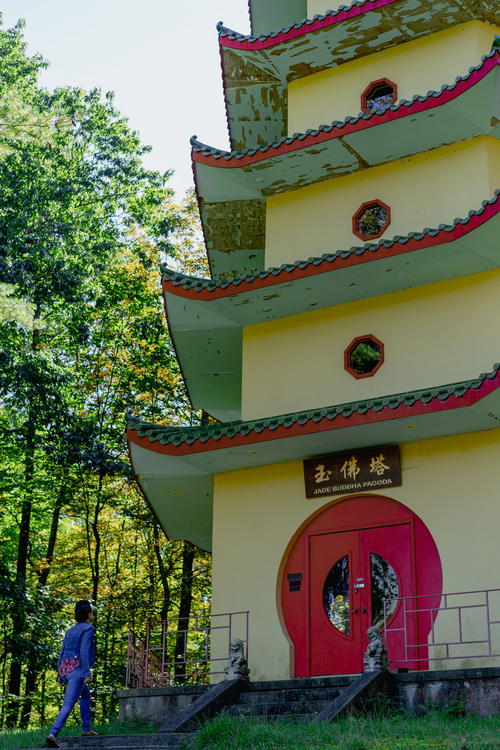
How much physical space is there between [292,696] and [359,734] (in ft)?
7.40

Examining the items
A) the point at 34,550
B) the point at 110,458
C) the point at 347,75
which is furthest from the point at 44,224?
the point at 347,75

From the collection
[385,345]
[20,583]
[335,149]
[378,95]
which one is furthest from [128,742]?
[378,95]

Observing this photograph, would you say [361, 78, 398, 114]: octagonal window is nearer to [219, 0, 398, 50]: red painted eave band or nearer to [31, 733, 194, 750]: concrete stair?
[219, 0, 398, 50]: red painted eave band

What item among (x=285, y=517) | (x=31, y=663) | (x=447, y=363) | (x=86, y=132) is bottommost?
(x=31, y=663)

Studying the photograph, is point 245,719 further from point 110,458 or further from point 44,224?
point 44,224

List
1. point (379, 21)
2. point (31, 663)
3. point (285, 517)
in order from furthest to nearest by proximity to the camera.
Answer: point (31, 663) < point (379, 21) < point (285, 517)

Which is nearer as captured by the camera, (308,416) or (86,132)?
(308,416)

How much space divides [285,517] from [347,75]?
22.0 ft

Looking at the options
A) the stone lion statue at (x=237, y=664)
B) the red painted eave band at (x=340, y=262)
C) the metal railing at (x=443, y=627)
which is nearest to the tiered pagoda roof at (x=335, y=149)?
the red painted eave band at (x=340, y=262)

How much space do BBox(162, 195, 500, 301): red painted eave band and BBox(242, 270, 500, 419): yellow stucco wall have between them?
2.93 feet

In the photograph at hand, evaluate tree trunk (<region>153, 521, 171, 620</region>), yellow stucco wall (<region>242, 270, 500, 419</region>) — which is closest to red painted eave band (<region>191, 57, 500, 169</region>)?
yellow stucco wall (<region>242, 270, 500, 419</region>)

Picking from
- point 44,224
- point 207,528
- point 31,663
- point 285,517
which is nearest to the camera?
point 285,517

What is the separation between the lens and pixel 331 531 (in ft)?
36.0

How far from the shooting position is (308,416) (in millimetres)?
10359
